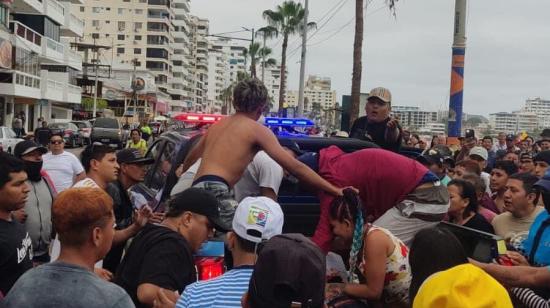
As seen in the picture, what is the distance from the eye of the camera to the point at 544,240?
12.3ft

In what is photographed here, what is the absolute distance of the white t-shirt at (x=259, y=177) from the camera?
5.00 m

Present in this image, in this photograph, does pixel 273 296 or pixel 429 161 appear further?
pixel 429 161

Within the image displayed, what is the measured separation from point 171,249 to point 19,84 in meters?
41.1

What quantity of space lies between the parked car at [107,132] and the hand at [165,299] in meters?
33.3

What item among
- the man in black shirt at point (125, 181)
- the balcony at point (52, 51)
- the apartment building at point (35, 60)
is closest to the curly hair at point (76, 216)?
the man in black shirt at point (125, 181)

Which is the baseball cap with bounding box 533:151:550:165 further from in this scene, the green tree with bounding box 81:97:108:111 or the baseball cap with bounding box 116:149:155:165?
the green tree with bounding box 81:97:108:111

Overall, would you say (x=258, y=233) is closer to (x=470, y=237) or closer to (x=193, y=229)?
(x=193, y=229)

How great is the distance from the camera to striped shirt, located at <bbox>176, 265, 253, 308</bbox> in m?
2.80

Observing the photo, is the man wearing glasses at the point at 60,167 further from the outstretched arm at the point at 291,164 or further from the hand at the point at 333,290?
the hand at the point at 333,290

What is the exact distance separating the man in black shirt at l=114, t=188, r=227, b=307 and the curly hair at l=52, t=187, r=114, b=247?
43 centimetres

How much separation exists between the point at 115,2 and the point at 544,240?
125 m

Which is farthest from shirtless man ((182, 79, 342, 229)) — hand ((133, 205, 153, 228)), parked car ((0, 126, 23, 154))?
parked car ((0, 126, 23, 154))

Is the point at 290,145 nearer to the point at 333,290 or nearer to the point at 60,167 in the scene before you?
the point at 333,290

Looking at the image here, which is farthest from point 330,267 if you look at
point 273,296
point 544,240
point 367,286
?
point 273,296
